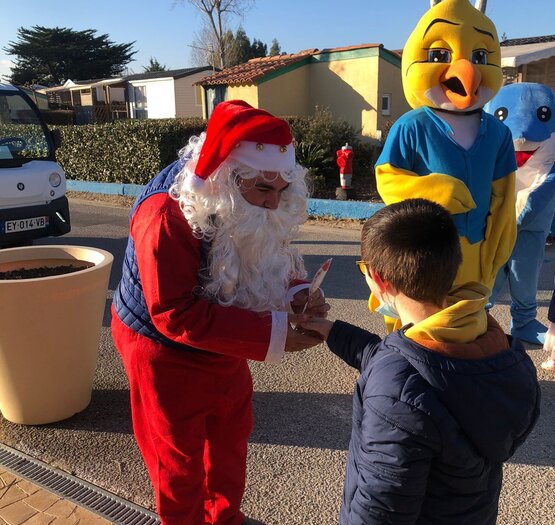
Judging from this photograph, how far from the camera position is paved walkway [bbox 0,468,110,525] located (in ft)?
7.93

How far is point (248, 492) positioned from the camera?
262 cm

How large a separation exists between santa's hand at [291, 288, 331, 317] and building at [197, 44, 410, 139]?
12.5 metres

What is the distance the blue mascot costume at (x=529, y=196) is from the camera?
4137 mm

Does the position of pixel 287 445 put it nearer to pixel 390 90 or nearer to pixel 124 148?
pixel 124 148

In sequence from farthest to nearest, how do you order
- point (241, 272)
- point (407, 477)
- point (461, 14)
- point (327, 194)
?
point (327, 194) → point (461, 14) → point (241, 272) → point (407, 477)

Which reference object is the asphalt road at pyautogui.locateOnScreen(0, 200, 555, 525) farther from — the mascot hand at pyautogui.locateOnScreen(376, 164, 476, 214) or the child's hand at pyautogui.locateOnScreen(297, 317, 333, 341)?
the mascot hand at pyautogui.locateOnScreen(376, 164, 476, 214)

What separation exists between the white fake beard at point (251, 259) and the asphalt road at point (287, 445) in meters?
1.04

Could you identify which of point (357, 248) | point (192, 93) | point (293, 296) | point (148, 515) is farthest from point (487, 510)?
point (192, 93)

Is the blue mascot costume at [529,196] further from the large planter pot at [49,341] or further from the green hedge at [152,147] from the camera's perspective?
the green hedge at [152,147]

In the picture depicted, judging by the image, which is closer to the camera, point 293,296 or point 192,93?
point 293,296

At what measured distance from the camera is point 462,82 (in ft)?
10.00

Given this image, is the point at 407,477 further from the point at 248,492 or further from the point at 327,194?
the point at 327,194

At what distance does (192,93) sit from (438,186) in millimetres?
28400

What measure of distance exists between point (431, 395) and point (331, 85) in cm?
1549
